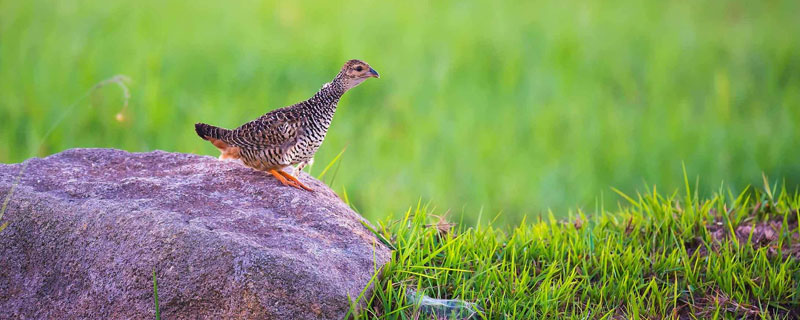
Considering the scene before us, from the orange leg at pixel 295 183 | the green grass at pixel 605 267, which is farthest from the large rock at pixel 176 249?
the green grass at pixel 605 267

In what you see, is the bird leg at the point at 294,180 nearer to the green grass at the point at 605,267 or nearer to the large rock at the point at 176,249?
the large rock at the point at 176,249

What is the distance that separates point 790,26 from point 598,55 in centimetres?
312

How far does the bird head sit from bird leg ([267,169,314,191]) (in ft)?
2.16

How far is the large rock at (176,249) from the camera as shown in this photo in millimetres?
3854

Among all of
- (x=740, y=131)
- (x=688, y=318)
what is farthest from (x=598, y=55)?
(x=688, y=318)

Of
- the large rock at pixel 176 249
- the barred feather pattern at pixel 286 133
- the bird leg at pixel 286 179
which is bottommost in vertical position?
the large rock at pixel 176 249

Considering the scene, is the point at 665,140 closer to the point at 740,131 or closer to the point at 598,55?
the point at 740,131

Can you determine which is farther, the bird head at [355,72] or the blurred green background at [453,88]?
the blurred green background at [453,88]

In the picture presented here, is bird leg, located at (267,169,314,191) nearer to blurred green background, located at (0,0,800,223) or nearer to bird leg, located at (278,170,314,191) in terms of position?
bird leg, located at (278,170,314,191)

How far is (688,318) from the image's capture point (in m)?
4.77

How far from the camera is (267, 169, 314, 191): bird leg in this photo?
15.7 ft

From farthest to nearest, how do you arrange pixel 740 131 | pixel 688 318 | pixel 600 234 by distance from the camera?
pixel 740 131 < pixel 600 234 < pixel 688 318

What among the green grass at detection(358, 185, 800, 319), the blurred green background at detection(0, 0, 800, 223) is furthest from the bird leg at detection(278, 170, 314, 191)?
the blurred green background at detection(0, 0, 800, 223)

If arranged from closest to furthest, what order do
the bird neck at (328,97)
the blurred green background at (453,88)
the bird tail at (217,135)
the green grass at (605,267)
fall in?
1. the green grass at (605,267)
2. the bird neck at (328,97)
3. the bird tail at (217,135)
4. the blurred green background at (453,88)
